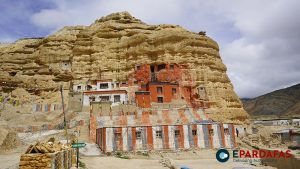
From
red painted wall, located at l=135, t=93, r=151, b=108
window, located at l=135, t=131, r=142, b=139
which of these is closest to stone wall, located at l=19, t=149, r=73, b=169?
window, located at l=135, t=131, r=142, b=139

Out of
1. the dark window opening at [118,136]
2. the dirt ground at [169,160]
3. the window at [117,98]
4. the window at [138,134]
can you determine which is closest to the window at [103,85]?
the window at [117,98]

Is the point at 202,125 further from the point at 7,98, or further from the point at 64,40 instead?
the point at 64,40

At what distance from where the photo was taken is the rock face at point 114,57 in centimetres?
6175

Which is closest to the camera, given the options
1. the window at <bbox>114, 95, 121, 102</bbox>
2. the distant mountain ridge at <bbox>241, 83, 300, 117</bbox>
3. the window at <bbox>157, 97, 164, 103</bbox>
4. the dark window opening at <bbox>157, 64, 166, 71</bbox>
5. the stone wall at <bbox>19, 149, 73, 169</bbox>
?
the stone wall at <bbox>19, 149, 73, 169</bbox>

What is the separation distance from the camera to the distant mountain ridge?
491 feet

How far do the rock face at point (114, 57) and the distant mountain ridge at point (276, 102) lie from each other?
96.2 meters

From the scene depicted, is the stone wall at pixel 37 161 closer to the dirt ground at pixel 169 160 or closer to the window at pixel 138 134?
the dirt ground at pixel 169 160

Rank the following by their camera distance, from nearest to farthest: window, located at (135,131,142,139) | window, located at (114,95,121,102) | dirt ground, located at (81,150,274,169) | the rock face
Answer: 1. dirt ground, located at (81,150,274,169)
2. window, located at (135,131,142,139)
3. window, located at (114,95,121,102)
4. the rock face

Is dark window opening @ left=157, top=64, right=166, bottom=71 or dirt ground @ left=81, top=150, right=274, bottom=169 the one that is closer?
dirt ground @ left=81, top=150, right=274, bottom=169

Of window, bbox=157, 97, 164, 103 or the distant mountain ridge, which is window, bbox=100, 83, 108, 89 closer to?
window, bbox=157, 97, 164, 103

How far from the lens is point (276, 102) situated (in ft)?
512

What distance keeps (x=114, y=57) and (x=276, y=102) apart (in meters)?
118

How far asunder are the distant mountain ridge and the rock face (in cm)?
9621

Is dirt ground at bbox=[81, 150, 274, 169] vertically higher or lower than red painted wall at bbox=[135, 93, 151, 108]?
lower
